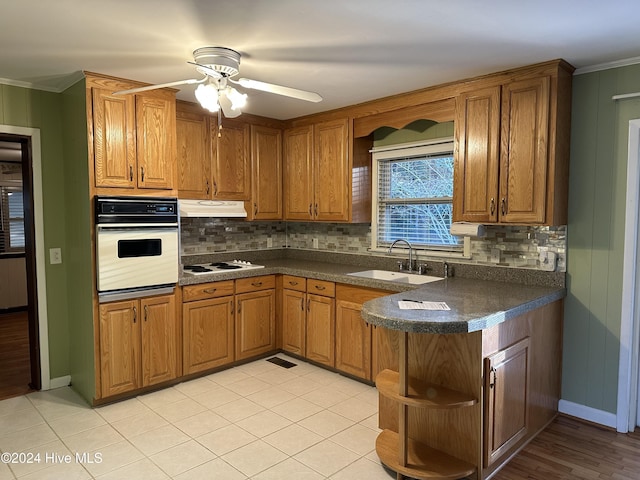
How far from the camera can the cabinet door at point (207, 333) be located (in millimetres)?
3621

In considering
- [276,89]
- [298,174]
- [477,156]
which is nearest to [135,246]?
[276,89]

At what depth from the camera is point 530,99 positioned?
2805 millimetres

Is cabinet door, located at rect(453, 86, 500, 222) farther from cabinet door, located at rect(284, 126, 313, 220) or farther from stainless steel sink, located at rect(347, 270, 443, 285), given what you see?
cabinet door, located at rect(284, 126, 313, 220)

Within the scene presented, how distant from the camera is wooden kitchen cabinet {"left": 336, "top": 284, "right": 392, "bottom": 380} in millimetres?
3514

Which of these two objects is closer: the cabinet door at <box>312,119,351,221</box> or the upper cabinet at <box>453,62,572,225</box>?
the upper cabinet at <box>453,62,572,225</box>

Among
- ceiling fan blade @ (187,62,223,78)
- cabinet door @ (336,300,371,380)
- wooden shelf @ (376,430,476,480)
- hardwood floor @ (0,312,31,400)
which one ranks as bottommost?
hardwood floor @ (0,312,31,400)

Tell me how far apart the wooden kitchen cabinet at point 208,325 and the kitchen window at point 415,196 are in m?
1.51

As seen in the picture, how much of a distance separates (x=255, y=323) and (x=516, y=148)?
267 cm

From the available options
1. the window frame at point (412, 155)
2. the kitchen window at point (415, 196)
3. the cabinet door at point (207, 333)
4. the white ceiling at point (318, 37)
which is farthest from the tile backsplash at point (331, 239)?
the white ceiling at point (318, 37)

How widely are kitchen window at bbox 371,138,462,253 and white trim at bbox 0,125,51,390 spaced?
2.82 meters

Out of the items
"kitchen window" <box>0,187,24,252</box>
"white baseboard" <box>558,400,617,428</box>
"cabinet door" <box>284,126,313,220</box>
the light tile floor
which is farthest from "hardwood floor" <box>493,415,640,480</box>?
"kitchen window" <box>0,187,24,252</box>

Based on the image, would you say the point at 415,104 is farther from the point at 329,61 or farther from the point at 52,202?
the point at 52,202

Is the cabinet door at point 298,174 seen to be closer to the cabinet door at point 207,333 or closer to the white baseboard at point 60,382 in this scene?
the cabinet door at point 207,333

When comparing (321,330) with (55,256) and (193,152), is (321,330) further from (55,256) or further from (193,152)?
(55,256)
